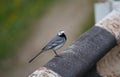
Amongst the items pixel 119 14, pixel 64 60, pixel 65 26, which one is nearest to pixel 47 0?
pixel 65 26

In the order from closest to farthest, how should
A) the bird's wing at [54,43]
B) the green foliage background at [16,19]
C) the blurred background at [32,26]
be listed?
the bird's wing at [54,43], the green foliage background at [16,19], the blurred background at [32,26]

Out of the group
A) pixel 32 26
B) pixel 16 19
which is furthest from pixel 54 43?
pixel 32 26

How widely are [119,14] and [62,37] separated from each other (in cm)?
100

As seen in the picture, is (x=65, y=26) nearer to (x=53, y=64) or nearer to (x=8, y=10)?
(x=8, y=10)

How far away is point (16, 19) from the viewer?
798 centimetres

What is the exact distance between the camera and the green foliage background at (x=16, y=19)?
783cm

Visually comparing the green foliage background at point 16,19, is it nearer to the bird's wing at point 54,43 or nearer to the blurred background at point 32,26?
the blurred background at point 32,26

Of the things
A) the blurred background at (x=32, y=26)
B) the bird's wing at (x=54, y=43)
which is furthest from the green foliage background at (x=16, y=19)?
the bird's wing at (x=54, y=43)

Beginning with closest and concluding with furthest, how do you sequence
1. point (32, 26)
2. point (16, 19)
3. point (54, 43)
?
point (54, 43), point (16, 19), point (32, 26)

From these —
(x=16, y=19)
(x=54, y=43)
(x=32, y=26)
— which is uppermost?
(x=54, y=43)

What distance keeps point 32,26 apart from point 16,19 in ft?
2.99

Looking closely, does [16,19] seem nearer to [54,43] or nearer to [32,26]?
[32,26]

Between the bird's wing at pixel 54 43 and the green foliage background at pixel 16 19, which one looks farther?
the green foliage background at pixel 16 19

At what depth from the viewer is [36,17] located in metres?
8.84
